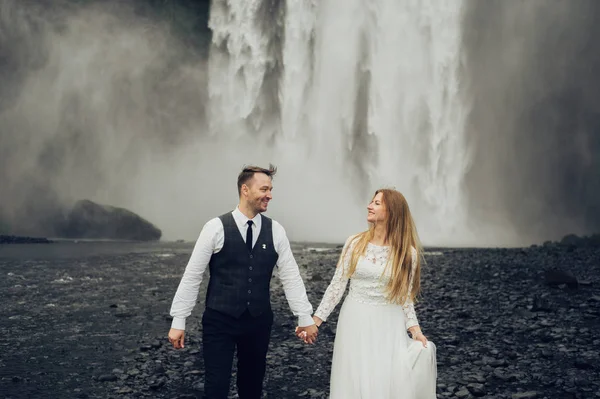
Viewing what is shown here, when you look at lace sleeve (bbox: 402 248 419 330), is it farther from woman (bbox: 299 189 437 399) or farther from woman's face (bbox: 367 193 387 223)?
woman's face (bbox: 367 193 387 223)

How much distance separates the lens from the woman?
19.0 feet

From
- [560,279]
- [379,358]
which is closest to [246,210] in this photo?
[379,358]

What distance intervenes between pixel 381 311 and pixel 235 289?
1666 mm

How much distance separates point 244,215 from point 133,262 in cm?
3161

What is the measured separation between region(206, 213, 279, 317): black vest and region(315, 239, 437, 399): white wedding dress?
91 cm

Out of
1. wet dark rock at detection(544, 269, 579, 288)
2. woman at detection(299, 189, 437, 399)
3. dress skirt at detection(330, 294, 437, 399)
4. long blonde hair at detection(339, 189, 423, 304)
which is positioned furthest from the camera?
wet dark rock at detection(544, 269, 579, 288)

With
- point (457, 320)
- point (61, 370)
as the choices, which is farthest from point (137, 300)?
point (457, 320)

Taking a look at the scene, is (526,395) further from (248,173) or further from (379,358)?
(248,173)

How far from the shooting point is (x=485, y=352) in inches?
465

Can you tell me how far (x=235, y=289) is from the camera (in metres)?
5.79

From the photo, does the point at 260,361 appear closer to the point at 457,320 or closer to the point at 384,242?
the point at 384,242

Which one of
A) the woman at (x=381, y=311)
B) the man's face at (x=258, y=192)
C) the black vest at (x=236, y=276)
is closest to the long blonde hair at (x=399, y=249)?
the woman at (x=381, y=311)

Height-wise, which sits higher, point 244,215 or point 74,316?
point 244,215

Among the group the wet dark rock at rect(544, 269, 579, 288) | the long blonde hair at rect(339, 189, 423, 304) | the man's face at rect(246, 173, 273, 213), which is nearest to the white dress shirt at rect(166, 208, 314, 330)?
the man's face at rect(246, 173, 273, 213)
